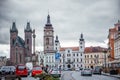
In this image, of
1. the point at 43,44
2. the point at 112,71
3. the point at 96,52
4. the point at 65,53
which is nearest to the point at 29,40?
the point at 43,44

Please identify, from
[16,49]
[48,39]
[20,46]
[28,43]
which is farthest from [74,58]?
[16,49]

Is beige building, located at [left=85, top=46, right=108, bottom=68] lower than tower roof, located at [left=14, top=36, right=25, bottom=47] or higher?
lower

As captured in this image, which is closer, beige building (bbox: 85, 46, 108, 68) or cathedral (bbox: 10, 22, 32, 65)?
cathedral (bbox: 10, 22, 32, 65)

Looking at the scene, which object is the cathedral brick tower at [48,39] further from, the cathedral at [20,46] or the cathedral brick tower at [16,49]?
the cathedral brick tower at [16,49]

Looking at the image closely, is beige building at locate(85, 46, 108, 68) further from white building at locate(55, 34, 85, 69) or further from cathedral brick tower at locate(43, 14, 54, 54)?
cathedral brick tower at locate(43, 14, 54, 54)

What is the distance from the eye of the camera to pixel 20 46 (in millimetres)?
177250

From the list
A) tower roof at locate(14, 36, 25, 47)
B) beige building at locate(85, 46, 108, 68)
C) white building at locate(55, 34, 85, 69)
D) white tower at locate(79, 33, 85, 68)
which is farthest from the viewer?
white building at locate(55, 34, 85, 69)

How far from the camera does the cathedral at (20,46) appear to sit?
173375mm

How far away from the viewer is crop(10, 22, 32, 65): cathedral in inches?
6826

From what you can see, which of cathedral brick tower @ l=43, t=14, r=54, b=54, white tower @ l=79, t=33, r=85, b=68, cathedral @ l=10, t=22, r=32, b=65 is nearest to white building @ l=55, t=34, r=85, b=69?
white tower @ l=79, t=33, r=85, b=68

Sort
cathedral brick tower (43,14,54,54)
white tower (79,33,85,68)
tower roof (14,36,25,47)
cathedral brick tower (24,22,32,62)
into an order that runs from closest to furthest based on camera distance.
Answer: tower roof (14,36,25,47), cathedral brick tower (24,22,32,62), cathedral brick tower (43,14,54,54), white tower (79,33,85,68)

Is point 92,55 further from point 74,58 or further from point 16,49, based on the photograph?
point 16,49

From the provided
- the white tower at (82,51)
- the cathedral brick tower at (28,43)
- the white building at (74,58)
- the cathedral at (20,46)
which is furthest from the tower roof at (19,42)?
the white tower at (82,51)

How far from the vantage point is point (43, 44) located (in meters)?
189
